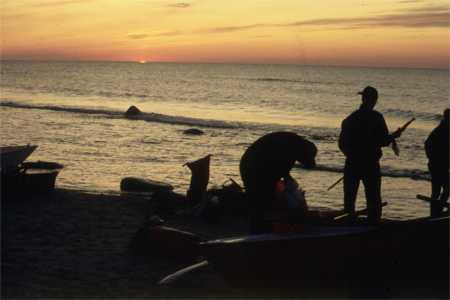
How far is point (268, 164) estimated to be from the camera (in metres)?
8.99

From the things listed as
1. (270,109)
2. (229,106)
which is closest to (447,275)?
(270,109)

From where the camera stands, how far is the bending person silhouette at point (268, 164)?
8.93 meters

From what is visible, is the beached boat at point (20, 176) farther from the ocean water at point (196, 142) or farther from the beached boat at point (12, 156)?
the ocean water at point (196, 142)

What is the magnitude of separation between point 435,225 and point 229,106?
59.0 metres

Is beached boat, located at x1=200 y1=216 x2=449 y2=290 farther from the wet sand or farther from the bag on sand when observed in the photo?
the wet sand

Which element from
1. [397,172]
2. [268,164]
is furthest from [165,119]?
[268,164]

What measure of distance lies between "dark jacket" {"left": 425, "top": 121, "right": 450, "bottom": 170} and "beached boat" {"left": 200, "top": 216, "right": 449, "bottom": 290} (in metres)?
3.50

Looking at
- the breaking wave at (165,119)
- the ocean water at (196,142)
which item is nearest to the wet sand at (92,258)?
the ocean water at (196,142)

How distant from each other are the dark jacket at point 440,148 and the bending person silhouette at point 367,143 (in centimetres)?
246

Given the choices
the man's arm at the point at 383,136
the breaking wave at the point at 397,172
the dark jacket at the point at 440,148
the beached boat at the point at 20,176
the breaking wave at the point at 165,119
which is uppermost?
the man's arm at the point at 383,136

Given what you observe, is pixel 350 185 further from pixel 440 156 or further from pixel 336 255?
pixel 440 156

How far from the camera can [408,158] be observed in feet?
92.0

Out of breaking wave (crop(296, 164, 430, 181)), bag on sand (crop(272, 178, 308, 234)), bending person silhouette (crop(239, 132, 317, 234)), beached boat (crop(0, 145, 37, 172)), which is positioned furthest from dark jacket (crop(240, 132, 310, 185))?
breaking wave (crop(296, 164, 430, 181))

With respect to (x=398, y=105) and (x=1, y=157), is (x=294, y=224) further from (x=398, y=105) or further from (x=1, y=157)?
(x=398, y=105)
